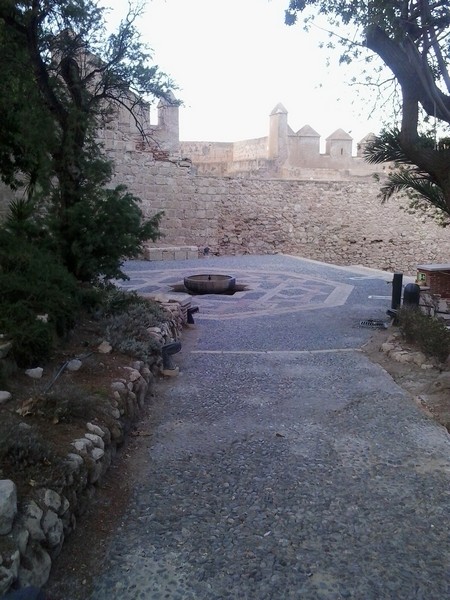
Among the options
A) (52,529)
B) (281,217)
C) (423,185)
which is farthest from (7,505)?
(281,217)

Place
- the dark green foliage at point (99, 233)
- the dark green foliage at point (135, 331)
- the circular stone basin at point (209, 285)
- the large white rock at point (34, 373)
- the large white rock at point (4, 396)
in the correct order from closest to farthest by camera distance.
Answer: the large white rock at point (4, 396), the large white rock at point (34, 373), the dark green foliage at point (135, 331), the dark green foliage at point (99, 233), the circular stone basin at point (209, 285)

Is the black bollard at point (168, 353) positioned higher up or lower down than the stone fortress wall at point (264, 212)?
lower down

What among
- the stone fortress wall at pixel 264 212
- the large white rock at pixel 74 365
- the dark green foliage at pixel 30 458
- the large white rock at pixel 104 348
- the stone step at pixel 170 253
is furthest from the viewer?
the stone fortress wall at pixel 264 212

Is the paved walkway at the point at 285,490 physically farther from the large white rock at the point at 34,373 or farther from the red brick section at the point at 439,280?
the red brick section at the point at 439,280

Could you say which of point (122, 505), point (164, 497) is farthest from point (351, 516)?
point (122, 505)

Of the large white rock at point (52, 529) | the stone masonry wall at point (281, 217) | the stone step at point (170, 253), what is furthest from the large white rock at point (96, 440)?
the stone masonry wall at point (281, 217)

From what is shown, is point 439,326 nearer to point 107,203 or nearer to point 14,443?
point 107,203

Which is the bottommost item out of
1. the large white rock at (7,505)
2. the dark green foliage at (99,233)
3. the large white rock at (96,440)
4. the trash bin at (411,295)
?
the large white rock at (96,440)

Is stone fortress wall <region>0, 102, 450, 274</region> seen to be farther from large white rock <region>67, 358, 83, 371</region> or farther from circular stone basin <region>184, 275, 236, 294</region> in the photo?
large white rock <region>67, 358, 83, 371</region>

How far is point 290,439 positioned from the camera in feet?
12.6

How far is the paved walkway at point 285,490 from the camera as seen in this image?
2373 mm

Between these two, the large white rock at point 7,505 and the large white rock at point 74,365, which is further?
the large white rock at point 74,365

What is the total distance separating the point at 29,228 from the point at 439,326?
173 inches

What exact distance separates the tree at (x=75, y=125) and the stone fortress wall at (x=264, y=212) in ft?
34.5
